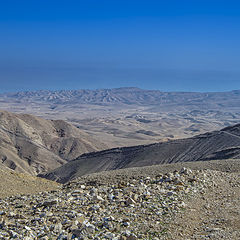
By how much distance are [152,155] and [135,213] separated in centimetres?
3505

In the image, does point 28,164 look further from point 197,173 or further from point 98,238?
point 98,238

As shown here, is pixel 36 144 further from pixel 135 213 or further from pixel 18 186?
pixel 135 213

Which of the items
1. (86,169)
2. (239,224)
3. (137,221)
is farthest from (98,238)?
(86,169)

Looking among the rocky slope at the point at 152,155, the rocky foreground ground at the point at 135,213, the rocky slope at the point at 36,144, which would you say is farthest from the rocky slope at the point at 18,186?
the rocky slope at the point at 36,144

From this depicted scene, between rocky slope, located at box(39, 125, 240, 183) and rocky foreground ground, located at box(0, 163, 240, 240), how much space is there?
2954 centimetres

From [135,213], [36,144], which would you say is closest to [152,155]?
[36,144]

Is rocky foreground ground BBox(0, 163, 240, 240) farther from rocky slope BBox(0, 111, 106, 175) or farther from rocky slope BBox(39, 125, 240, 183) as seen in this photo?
rocky slope BBox(0, 111, 106, 175)

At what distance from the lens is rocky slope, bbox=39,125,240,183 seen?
4403cm

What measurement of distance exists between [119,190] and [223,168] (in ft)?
31.4

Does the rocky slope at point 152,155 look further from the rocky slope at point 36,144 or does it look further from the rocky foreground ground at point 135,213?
the rocky foreground ground at point 135,213

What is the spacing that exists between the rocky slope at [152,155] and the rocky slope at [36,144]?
11047mm

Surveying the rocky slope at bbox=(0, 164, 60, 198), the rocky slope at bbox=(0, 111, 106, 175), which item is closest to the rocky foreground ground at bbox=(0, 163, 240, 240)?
the rocky slope at bbox=(0, 164, 60, 198)

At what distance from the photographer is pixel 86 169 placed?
47.2 m

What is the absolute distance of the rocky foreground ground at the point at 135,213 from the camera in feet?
29.8
